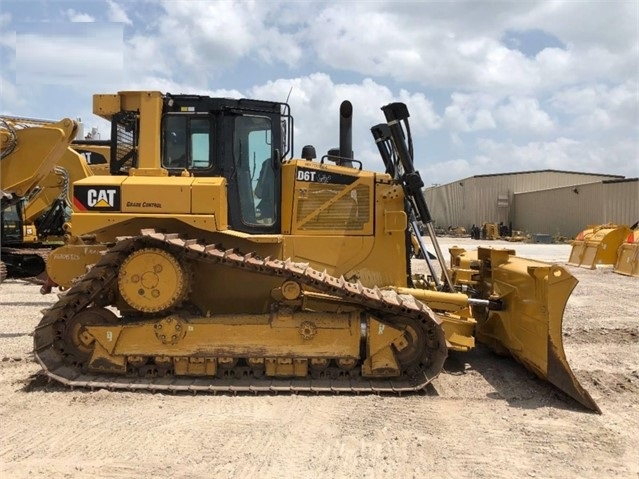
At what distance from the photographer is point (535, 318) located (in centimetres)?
579

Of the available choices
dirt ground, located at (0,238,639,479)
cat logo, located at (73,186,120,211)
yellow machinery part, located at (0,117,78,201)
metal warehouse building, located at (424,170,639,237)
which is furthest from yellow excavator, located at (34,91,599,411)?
metal warehouse building, located at (424,170,639,237)

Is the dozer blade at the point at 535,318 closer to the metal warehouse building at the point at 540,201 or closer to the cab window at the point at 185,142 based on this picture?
the cab window at the point at 185,142

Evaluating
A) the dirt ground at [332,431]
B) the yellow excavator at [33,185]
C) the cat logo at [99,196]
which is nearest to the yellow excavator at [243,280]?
the cat logo at [99,196]

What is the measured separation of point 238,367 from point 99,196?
2.28m

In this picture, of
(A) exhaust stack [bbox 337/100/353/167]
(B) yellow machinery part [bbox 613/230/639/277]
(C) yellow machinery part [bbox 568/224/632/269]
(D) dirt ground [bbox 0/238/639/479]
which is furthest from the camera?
(C) yellow machinery part [bbox 568/224/632/269]

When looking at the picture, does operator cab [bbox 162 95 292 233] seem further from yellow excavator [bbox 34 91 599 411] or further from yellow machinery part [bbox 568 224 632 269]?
yellow machinery part [bbox 568 224 632 269]

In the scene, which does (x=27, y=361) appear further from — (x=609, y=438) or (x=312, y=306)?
(x=609, y=438)

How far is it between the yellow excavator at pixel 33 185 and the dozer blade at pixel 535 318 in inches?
329

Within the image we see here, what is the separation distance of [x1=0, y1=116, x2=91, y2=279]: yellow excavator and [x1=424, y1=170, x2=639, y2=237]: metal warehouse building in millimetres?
30267

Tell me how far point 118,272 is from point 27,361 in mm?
2122

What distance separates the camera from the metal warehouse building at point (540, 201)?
3497 centimetres

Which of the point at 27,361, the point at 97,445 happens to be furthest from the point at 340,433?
the point at 27,361

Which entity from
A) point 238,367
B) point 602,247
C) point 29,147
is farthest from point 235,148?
point 602,247

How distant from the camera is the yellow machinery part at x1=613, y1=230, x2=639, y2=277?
1684cm
